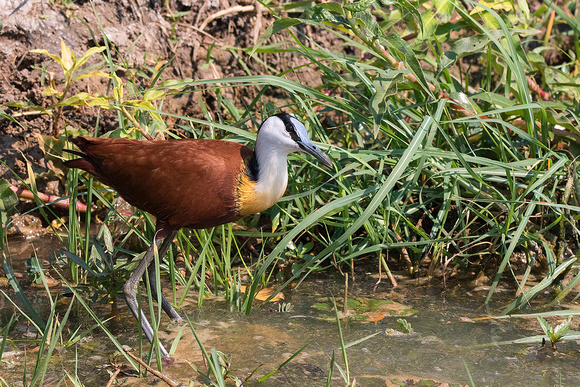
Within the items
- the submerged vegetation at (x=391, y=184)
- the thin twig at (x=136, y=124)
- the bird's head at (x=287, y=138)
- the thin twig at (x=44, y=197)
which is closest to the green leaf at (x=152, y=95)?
the submerged vegetation at (x=391, y=184)

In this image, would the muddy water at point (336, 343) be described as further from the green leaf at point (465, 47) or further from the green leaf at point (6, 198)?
the green leaf at point (465, 47)

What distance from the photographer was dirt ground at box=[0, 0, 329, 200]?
407 centimetres

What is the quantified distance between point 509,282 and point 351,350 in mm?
1179

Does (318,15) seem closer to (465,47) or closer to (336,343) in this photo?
(465,47)

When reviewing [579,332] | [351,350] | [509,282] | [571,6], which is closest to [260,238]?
[351,350]

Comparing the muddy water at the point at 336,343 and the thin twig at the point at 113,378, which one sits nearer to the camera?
the thin twig at the point at 113,378

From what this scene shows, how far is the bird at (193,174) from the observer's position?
284 cm

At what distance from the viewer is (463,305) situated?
3.14m

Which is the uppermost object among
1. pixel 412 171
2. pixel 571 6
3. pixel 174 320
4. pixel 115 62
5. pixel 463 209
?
pixel 571 6

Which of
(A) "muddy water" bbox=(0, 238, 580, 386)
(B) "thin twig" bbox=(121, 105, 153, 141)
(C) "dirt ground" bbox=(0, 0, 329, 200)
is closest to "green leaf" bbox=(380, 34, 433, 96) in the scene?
(A) "muddy water" bbox=(0, 238, 580, 386)

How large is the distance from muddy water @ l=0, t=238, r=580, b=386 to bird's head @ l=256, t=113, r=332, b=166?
2.58ft

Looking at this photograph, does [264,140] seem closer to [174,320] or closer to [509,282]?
[174,320]

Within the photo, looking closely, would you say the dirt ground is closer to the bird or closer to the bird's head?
the bird

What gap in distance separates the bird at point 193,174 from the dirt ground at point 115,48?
3.14 ft
